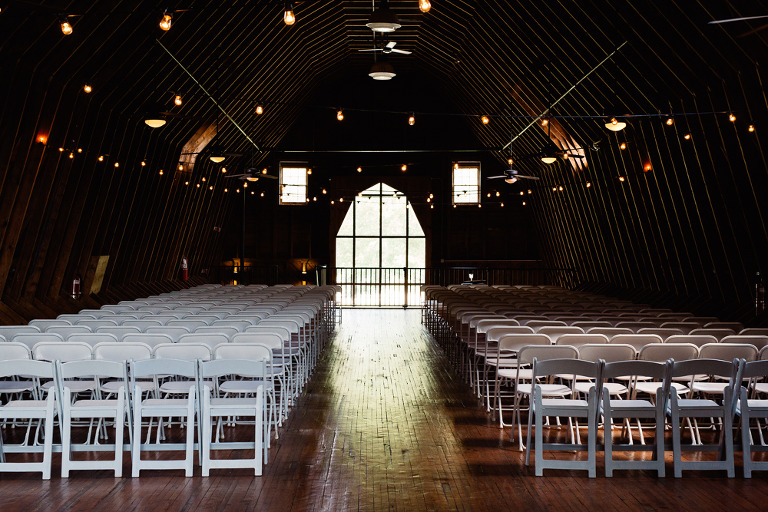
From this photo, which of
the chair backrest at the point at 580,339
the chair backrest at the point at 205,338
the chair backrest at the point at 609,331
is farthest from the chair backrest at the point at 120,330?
the chair backrest at the point at 609,331

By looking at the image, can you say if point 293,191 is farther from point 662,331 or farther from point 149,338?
point 662,331

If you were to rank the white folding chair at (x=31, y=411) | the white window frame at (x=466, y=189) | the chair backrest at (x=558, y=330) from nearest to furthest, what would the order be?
the white folding chair at (x=31, y=411) < the chair backrest at (x=558, y=330) < the white window frame at (x=466, y=189)

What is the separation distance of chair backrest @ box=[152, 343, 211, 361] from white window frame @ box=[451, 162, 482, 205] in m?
23.1

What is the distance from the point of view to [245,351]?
23.5 feet

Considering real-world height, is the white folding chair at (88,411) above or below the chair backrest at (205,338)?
below

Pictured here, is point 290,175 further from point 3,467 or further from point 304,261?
point 3,467

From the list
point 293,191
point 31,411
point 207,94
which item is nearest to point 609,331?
point 31,411

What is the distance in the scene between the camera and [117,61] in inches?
520

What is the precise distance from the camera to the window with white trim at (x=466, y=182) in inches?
1171

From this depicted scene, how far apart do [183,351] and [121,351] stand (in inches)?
22.0

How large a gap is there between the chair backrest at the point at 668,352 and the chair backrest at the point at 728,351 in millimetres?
89

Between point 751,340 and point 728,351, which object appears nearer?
point 728,351

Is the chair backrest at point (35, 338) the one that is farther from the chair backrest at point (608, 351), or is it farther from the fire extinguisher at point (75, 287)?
the fire extinguisher at point (75, 287)

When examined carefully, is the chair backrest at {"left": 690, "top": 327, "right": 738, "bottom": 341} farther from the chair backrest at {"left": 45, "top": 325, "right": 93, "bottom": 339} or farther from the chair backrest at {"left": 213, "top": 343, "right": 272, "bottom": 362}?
the chair backrest at {"left": 45, "top": 325, "right": 93, "bottom": 339}
